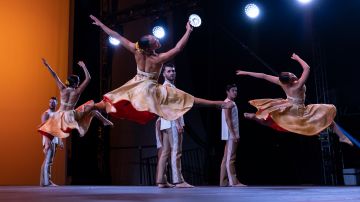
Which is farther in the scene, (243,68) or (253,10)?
(243,68)

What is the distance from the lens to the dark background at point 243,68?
7672 millimetres

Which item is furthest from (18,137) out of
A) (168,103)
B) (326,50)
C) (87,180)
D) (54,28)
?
(326,50)

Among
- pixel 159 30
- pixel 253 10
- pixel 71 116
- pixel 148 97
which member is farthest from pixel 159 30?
pixel 148 97

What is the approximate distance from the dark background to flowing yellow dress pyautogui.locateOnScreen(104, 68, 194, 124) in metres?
3.83

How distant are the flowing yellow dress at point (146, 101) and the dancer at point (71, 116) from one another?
2.76ft

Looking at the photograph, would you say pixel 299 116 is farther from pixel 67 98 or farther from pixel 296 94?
pixel 67 98

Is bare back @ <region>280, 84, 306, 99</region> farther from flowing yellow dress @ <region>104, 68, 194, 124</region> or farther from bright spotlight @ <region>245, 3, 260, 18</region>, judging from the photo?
bright spotlight @ <region>245, 3, 260, 18</region>

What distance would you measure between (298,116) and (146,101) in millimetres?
2028

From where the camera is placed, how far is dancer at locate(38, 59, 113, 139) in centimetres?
515

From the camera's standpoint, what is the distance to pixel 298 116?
4.93 metres

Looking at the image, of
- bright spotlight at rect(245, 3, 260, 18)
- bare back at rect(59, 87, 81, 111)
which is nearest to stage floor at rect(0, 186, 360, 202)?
bare back at rect(59, 87, 81, 111)

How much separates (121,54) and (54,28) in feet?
5.36

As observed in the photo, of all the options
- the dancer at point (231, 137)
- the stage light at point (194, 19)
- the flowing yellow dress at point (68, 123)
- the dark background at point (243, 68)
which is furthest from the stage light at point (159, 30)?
the flowing yellow dress at point (68, 123)

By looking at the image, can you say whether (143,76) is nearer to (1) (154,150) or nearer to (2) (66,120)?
(2) (66,120)
